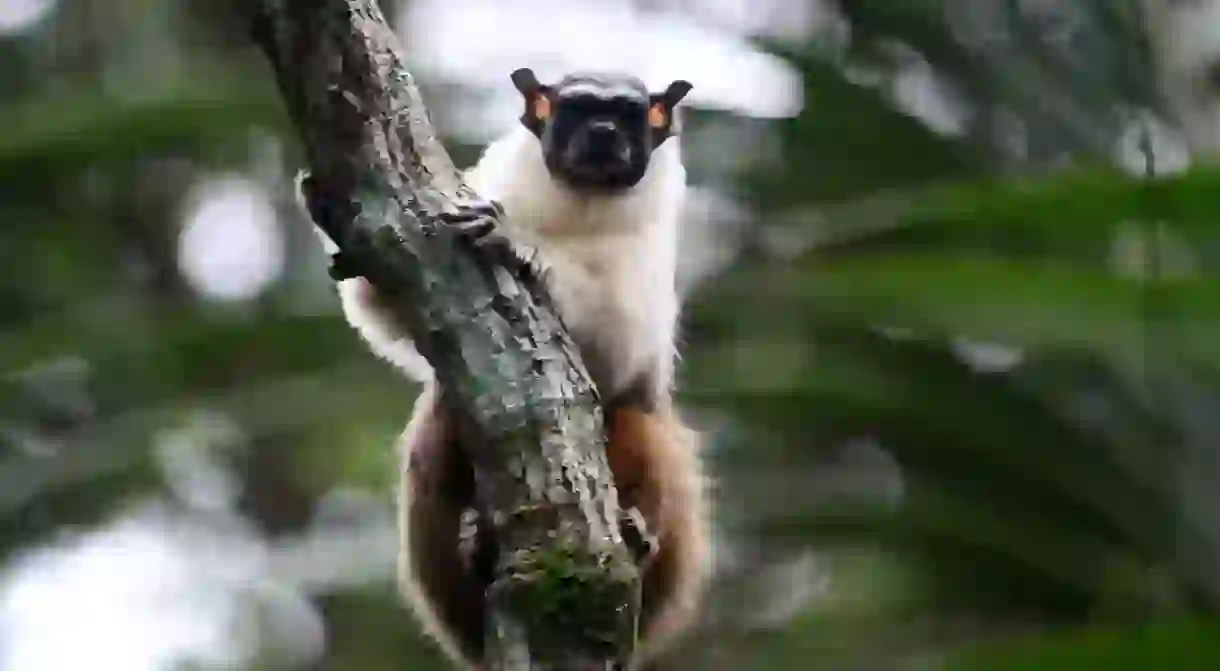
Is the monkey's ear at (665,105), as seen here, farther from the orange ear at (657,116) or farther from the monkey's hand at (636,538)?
the monkey's hand at (636,538)

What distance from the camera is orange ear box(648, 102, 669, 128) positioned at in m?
3.58

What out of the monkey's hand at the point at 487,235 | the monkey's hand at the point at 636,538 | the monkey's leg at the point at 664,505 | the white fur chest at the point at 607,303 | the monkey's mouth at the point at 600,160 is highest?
the monkey's hand at the point at 487,235

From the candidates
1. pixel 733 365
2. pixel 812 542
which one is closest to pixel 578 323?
pixel 733 365

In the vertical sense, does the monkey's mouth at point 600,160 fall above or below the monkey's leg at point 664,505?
above

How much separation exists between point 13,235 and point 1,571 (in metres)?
0.65

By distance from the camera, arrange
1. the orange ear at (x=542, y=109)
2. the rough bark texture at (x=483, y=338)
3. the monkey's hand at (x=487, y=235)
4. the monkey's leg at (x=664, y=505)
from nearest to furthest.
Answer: the rough bark texture at (x=483, y=338) → the monkey's hand at (x=487, y=235) → the monkey's leg at (x=664, y=505) → the orange ear at (x=542, y=109)

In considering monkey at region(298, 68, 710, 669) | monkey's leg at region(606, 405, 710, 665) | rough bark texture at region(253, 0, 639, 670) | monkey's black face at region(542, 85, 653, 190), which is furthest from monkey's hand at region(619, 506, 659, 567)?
monkey's black face at region(542, 85, 653, 190)

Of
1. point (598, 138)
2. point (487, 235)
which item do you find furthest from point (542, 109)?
point (487, 235)

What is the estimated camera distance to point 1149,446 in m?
2.28

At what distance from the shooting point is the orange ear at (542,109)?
3.51 m

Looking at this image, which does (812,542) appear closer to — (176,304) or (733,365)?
(733,365)

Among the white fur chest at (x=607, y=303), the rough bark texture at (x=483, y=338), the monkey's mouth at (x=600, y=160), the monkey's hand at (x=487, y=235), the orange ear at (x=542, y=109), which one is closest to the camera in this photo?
the rough bark texture at (x=483, y=338)

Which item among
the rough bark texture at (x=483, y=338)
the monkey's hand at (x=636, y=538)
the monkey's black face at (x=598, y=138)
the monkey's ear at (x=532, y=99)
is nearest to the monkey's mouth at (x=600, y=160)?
the monkey's black face at (x=598, y=138)

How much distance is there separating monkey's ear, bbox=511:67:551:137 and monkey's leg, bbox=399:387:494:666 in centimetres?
74
